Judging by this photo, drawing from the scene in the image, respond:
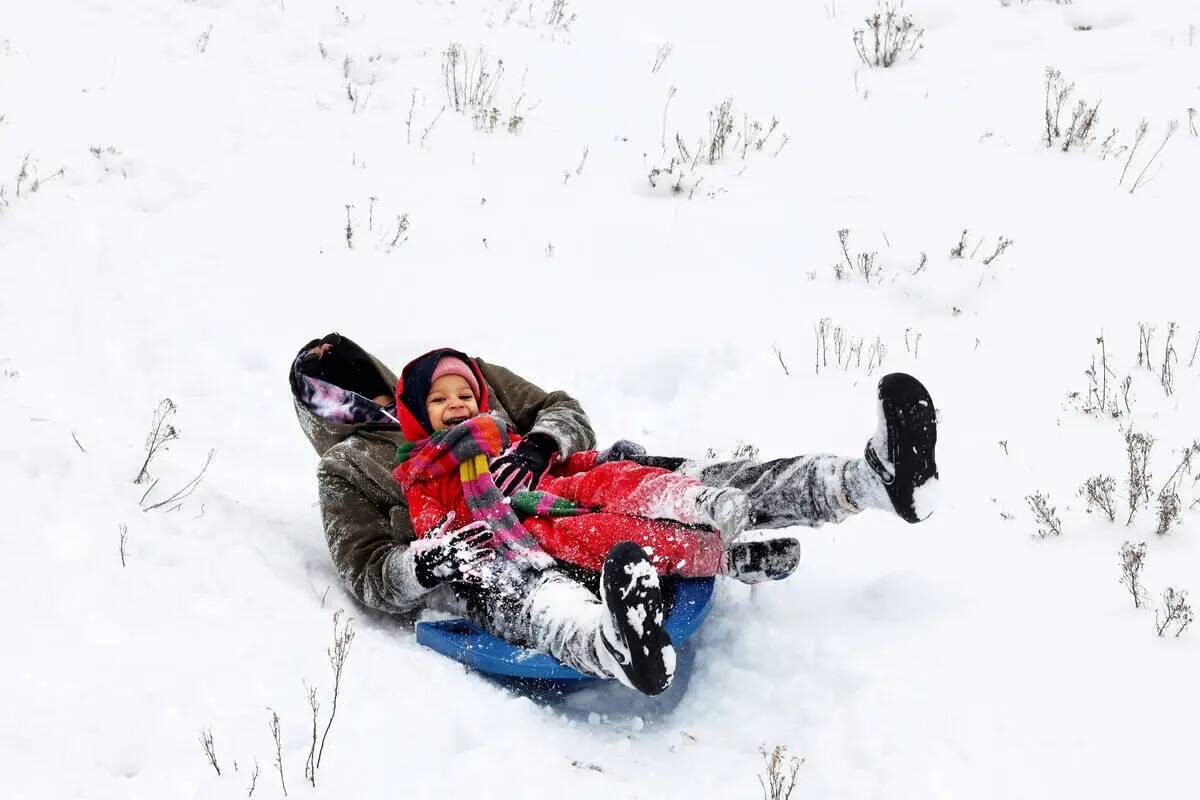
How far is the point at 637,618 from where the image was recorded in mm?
2807

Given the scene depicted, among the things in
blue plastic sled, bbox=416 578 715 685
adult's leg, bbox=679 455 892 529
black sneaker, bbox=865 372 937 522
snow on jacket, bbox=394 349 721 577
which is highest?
black sneaker, bbox=865 372 937 522

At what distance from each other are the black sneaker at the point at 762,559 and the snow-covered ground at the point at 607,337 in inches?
7.3

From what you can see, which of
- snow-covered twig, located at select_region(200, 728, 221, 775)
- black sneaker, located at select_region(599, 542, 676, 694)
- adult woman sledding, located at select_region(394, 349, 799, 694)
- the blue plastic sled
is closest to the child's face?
adult woman sledding, located at select_region(394, 349, 799, 694)

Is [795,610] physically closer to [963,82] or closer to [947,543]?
[947,543]

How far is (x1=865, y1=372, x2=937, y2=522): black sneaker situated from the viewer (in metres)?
3.04

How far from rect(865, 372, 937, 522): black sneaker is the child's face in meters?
1.73

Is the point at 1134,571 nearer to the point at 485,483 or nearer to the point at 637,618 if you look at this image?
the point at 637,618

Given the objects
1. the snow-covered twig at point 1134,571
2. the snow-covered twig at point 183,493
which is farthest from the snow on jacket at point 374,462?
the snow-covered twig at point 1134,571

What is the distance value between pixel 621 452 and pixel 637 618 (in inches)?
56.7

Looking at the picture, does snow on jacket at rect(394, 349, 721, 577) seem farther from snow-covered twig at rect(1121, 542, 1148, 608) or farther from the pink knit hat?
snow-covered twig at rect(1121, 542, 1148, 608)

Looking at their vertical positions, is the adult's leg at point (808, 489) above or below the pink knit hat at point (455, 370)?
below

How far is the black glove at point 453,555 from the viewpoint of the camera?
3.62 metres

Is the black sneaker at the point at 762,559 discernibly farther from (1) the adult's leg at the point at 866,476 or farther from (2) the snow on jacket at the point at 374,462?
(2) the snow on jacket at the point at 374,462

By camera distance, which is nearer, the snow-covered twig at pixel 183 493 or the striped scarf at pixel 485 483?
the striped scarf at pixel 485 483
